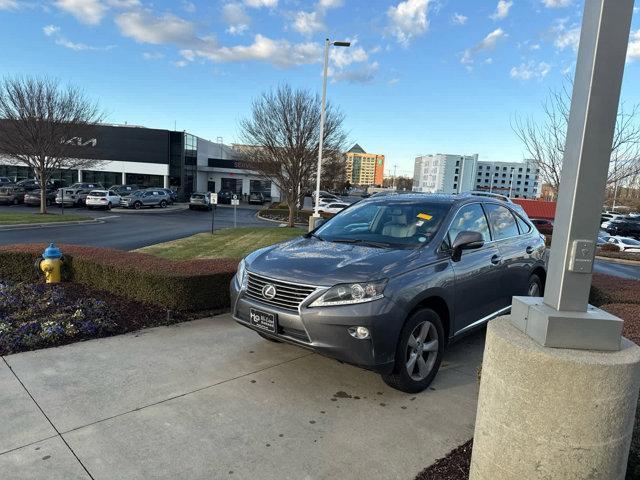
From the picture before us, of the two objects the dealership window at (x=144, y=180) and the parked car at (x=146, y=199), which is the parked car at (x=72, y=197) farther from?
the dealership window at (x=144, y=180)

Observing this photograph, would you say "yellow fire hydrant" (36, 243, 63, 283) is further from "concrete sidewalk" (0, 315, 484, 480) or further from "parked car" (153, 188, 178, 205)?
"parked car" (153, 188, 178, 205)

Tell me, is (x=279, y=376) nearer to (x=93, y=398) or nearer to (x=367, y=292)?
(x=367, y=292)

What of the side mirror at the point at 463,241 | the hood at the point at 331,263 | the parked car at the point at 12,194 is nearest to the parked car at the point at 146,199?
the parked car at the point at 12,194

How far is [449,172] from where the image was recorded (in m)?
120

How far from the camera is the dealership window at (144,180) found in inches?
2015

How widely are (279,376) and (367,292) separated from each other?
4.13 ft

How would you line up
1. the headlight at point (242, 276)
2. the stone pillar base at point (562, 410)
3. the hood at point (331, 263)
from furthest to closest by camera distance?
the headlight at point (242, 276), the hood at point (331, 263), the stone pillar base at point (562, 410)

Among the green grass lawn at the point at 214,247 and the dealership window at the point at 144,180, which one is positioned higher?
the dealership window at the point at 144,180

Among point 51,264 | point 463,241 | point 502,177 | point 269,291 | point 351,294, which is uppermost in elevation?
point 502,177

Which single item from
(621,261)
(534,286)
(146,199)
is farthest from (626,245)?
(146,199)

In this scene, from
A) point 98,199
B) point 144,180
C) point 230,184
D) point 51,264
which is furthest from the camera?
point 230,184

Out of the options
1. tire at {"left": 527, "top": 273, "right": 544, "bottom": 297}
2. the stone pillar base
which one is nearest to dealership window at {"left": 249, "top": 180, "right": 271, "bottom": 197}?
tire at {"left": 527, "top": 273, "right": 544, "bottom": 297}

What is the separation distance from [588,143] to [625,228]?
42.0 metres

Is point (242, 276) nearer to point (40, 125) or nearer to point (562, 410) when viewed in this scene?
point (562, 410)
